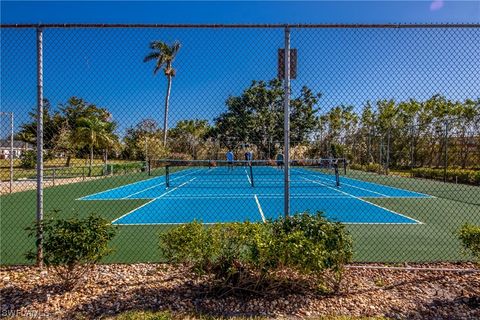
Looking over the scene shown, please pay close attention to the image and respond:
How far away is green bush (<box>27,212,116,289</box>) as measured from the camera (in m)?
3.57

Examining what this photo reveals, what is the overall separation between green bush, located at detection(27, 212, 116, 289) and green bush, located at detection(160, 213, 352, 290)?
2.31 ft

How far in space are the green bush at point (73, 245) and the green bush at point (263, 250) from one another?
703 mm

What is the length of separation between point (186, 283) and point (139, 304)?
0.59 metres

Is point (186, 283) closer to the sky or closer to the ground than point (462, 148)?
closer to the ground

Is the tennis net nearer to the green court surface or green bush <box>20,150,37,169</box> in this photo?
the green court surface

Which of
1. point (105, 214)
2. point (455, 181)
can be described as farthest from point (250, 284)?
point (455, 181)

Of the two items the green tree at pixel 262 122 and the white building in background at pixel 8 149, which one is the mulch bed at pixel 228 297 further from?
the green tree at pixel 262 122

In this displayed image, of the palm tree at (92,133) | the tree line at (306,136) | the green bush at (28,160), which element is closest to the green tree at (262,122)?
the tree line at (306,136)

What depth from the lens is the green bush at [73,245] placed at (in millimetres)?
3566

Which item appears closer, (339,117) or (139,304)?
(139,304)

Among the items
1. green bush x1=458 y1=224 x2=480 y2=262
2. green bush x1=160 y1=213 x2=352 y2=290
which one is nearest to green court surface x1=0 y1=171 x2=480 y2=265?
green bush x1=458 y1=224 x2=480 y2=262

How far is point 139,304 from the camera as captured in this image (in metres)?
3.50

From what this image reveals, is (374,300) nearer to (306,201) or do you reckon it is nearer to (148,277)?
(148,277)

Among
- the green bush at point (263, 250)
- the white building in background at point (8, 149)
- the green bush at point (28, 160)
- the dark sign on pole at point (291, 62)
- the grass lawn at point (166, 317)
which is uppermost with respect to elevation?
the dark sign on pole at point (291, 62)
